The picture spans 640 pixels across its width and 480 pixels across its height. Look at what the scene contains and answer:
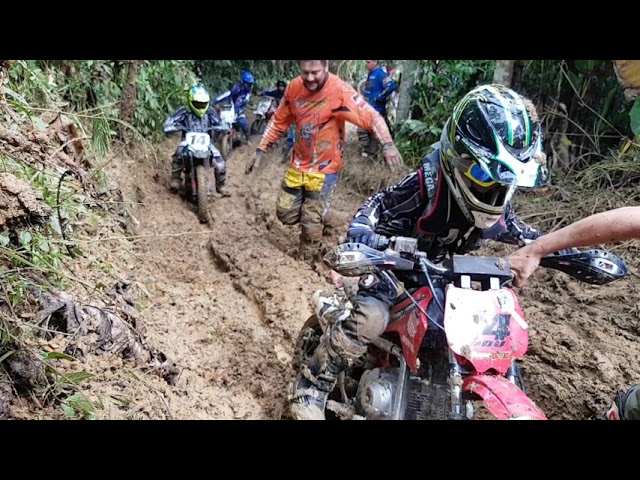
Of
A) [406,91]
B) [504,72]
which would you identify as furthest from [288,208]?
[406,91]

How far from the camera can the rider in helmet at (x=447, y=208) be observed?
213 centimetres

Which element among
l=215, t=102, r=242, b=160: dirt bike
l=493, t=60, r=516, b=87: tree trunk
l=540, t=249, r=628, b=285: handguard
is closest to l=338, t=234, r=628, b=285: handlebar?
l=540, t=249, r=628, b=285: handguard

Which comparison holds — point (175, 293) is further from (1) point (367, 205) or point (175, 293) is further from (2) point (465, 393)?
(2) point (465, 393)

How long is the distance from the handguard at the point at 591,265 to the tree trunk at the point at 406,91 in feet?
23.0

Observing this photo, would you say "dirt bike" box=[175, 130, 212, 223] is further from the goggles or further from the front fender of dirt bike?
the front fender of dirt bike

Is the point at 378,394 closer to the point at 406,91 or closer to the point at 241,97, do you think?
the point at 406,91

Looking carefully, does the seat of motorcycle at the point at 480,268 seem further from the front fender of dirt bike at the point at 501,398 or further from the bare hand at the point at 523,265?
the front fender of dirt bike at the point at 501,398

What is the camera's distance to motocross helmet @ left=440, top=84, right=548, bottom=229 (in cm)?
207

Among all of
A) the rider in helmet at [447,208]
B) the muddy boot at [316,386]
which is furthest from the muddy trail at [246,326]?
the rider in helmet at [447,208]

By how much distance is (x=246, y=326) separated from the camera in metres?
4.57

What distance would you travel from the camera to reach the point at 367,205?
2.84 metres

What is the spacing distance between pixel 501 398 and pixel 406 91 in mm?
7955

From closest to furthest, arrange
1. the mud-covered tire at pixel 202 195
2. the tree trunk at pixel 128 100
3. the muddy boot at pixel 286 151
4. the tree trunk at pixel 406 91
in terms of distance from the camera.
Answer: the mud-covered tire at pixel 202 195 → the tree trunk at pixel 128 100 → the tree trunk at pixel 406 91 → the muddy boot at pixel 286 151
